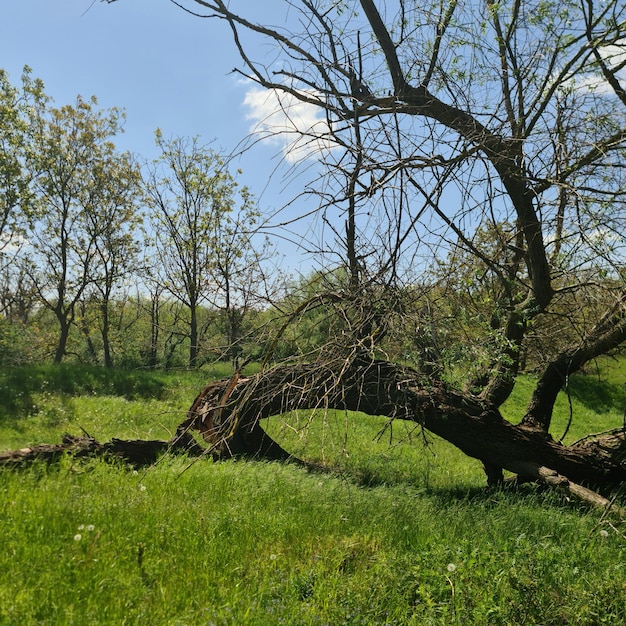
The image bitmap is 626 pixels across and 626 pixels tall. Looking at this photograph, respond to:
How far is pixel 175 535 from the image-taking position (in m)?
3.79

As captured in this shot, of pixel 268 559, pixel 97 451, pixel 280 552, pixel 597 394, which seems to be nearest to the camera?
pixel 268 559

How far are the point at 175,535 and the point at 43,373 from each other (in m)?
11.4

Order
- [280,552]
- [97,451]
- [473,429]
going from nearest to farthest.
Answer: [280,552] < [97,451] < [473,429]

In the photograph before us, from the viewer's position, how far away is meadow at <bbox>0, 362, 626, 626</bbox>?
9.96ft

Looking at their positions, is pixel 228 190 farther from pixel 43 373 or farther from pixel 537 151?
pixel 537 151

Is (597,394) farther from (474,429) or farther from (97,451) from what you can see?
(97,451)

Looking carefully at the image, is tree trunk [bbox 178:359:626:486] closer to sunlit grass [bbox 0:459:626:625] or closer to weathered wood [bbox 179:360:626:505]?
weathered wood [bbox 179:360:626:505]

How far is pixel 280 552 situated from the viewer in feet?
12.5

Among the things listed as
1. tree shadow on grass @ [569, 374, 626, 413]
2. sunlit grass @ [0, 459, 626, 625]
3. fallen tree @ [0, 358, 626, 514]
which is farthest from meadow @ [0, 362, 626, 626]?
tree shadow on grass @ [569, 374, 626, 413]

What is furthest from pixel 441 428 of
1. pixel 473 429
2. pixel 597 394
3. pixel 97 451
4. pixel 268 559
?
pixel 597 394

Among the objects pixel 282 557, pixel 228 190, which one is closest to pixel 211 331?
pixel 228 190

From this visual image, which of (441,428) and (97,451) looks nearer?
(97,451)

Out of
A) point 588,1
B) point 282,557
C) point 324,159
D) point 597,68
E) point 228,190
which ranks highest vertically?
point 228,190

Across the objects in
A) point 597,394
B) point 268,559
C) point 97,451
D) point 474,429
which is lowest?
point 268,559
